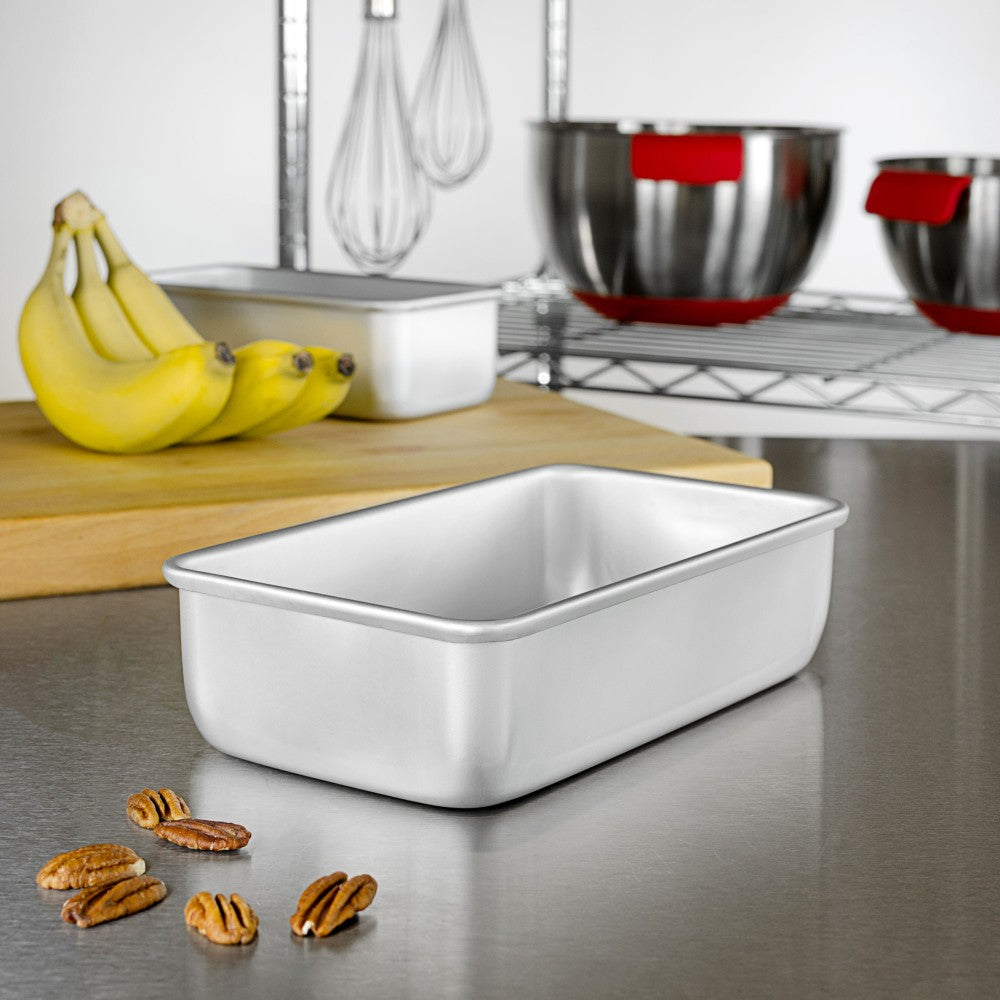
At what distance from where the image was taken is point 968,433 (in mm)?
2109

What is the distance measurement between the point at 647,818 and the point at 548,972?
0.36 feet

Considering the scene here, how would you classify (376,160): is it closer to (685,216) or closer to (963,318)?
(685,216)

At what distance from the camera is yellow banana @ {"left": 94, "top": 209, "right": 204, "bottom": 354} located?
3.34 ft

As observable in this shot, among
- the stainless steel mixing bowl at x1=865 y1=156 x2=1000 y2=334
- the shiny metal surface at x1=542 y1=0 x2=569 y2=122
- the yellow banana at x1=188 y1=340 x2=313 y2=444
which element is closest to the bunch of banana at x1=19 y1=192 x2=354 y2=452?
the yellow banana at x1=188 y1=340 x2=313 y2=444

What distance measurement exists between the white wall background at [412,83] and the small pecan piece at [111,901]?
1.50m

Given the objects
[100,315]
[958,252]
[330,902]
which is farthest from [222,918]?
[958,252]

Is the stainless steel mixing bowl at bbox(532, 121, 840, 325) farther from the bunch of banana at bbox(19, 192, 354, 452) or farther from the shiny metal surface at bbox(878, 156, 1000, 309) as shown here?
the bunch of banana at bbox(19, 192, 354, 452)

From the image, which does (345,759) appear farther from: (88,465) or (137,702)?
(88,465)

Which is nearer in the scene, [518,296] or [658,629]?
[658,629]

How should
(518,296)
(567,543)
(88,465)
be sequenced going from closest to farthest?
1. (567,543)
2. (88,465)
3. (518,296)

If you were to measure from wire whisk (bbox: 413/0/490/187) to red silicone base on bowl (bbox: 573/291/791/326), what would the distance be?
429 mm

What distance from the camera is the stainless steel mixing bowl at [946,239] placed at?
99cm

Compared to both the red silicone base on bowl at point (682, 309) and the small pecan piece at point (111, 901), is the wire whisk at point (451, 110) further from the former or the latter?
the small pecan piece at point (111, 901)

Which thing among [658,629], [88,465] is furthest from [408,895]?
[88,465]
